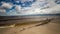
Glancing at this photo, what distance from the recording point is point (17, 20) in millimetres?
2295

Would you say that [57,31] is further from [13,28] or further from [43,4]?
[13,28]

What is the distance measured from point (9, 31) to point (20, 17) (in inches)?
12.1

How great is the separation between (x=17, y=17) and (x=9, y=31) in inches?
10.9

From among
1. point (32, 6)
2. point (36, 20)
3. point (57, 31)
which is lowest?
point (57, 31)

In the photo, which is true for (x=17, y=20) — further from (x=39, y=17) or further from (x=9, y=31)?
(x=39, y=17)

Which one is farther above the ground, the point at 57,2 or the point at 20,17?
the point at 57,2

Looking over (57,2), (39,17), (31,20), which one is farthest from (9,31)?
(57,2)

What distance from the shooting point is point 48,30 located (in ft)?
7.47

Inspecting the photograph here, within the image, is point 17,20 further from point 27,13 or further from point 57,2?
point 57,2

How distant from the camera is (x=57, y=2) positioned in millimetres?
2283

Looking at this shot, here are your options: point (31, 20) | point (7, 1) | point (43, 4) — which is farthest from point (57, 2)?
point (7, 1)

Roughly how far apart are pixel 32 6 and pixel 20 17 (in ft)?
0.92

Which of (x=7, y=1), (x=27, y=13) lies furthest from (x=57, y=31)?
(x=7, y=1)

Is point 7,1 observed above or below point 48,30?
above
